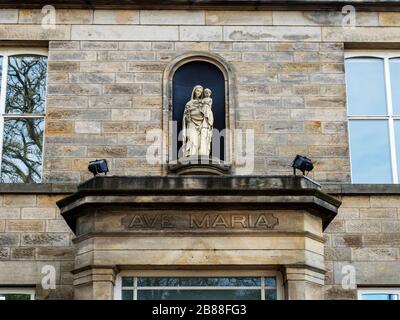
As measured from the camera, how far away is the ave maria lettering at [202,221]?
538 inches

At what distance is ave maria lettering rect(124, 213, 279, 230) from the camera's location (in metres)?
13.7

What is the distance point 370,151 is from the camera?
16.8m

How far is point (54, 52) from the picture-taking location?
16.8 meters

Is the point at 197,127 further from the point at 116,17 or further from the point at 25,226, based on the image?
the point at 25,226

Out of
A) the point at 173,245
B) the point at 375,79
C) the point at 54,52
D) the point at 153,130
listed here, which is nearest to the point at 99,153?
the point at 153,130

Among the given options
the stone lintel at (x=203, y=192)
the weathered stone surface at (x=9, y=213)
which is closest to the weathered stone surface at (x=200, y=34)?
the stone lintel at (x=203, y=192)

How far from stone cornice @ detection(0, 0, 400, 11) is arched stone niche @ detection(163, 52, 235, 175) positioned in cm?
95

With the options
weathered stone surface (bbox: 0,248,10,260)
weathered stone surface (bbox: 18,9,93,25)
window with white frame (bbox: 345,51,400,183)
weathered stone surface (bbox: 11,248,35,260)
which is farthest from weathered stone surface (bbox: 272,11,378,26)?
weathered stone surface (bbox: 0,248,10,260)

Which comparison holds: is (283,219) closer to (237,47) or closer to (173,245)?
(173,245)

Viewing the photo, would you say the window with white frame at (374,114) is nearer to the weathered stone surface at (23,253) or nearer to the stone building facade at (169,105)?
the stone building facade at (169,105)

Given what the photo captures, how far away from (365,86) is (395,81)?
54 centimetres

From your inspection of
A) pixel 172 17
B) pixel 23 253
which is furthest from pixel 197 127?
pixel 23 253

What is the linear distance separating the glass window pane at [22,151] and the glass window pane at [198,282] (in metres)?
3.61

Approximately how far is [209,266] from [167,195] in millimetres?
1158
